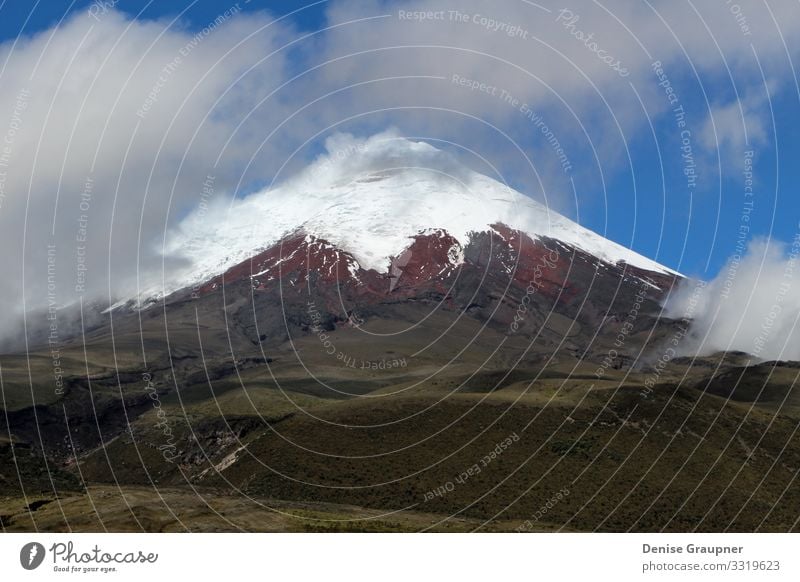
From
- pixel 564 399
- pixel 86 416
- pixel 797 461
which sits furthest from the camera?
pixel 86 416

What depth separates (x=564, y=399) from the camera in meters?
107

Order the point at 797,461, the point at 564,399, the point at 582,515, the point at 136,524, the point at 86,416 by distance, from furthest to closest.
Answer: the point at 86,416 → the point at 564,399 → the point at 797,461 → the point at 582,515 → the point at 136,524

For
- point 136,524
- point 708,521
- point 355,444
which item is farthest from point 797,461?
point 136,524

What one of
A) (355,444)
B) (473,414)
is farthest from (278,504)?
(473,414)

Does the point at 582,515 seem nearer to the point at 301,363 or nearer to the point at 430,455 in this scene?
the point at 430,455

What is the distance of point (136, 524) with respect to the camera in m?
59.7

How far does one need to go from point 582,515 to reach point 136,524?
33548 millimetres

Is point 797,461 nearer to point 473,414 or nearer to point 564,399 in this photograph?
point 564,399

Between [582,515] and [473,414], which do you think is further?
[473,414]

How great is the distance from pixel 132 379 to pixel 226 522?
439 feet

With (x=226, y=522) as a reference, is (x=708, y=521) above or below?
below
